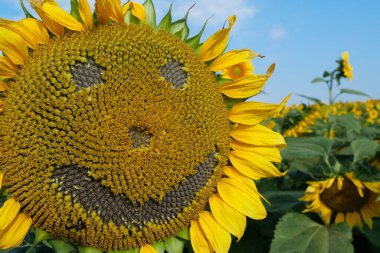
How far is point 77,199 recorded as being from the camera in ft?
5.76

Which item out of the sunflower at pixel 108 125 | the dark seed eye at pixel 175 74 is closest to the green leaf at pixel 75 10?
the sunflower at pixel 108 125

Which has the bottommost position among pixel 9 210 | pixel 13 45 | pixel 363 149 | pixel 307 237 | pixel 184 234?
pixel 307 237

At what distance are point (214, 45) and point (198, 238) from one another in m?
0.80

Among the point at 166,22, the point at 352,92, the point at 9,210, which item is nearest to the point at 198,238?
the point at 9,210

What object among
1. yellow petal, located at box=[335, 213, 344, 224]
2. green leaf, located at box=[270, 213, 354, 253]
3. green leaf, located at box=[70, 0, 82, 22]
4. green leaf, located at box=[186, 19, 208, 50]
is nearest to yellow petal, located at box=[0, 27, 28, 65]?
green leaf, located at box=[70, 0, 82, 22]

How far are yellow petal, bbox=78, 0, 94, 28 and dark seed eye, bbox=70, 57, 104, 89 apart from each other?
17 cm

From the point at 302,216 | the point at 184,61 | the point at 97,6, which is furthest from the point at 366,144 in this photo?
the point at 97,6

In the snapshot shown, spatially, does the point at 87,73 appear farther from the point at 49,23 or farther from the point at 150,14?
the point at 150,14

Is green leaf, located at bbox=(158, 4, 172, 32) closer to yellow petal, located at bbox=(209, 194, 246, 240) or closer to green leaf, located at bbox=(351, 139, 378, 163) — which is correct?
yellow petal, located at bbox=(209, 194, 246, 240)

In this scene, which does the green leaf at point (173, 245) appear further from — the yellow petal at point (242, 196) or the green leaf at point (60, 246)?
the green leaf at point (60, 246)

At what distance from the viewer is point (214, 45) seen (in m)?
2.00

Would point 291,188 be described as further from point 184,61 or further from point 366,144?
point 184,61

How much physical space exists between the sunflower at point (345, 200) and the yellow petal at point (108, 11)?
1.98m

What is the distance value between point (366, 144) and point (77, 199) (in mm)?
2433
